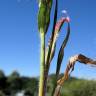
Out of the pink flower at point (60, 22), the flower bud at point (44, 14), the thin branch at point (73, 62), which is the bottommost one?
the thin branch at point (73, 62)

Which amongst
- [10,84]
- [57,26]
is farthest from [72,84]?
[57,26]

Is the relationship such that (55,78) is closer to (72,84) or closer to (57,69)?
(57,69)

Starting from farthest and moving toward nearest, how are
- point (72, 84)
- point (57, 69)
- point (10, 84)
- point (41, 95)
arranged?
point (10, 84), point (72, 84), point (57, 69), point (41, 95)

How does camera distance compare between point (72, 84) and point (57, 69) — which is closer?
point (57, 69)

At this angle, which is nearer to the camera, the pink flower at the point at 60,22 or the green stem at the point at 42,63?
the green stem at the point at 42,63

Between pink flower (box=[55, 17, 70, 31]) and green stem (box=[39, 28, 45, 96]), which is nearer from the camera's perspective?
green stem (box=[39, 28, 45, 96])

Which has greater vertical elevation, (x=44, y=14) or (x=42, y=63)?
(x=44, y=14)

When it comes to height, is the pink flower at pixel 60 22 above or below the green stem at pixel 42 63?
above

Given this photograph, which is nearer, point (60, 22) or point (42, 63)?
point (42, 63)

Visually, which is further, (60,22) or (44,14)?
(60,22)

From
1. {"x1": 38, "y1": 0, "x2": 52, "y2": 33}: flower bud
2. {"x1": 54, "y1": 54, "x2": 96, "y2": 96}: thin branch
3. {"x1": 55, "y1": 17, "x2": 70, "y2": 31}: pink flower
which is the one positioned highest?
{"x1": 38, "y1": 0, "x2": 52, "y2": 33}: flower bud

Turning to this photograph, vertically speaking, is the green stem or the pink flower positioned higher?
the pink flower
